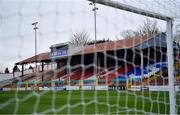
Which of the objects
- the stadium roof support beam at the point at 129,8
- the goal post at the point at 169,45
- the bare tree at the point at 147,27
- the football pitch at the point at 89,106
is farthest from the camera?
the bare tree at the point at 147,27

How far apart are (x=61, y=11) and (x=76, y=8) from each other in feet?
0.62

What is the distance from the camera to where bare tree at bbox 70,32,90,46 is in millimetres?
1777

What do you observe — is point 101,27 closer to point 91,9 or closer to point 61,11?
point 91,9

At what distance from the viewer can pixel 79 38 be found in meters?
1.90

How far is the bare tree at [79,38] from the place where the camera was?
1.78 m

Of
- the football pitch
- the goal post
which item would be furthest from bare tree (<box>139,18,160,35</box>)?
the football pitch

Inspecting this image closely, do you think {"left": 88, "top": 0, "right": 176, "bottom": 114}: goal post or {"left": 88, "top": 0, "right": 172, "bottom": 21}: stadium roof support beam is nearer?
{"left": 88, "top": 0, "right": 172, "bottom": 21}: stadium roof support beam

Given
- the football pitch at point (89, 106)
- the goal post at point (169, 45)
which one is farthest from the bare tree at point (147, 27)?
the football pitch at point (89, 106)

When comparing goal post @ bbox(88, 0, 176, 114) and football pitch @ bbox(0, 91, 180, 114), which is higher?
goal post @ bbox(88, 0, 176, 114)

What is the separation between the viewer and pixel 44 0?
1480 mm

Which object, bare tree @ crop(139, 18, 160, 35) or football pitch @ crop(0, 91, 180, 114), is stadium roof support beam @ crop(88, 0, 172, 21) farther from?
football pitch @ crop(0, 91, 180, 114)

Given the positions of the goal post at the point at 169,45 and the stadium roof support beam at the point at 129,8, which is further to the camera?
the goal post at the point at 169,45

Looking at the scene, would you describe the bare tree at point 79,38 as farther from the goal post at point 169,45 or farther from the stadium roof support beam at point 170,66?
the stadium roof support beam at point 170,66

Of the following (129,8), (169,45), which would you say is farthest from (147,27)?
(129,8)
